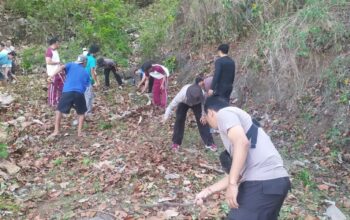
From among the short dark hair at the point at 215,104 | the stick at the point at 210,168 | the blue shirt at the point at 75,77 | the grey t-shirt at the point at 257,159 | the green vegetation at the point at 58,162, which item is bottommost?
the green vegetation at the point at 58,162

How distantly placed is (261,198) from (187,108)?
4083mm

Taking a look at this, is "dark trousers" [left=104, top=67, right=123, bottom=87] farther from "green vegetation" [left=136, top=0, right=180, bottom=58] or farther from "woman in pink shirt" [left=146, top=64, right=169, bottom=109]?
"woman in pink shirt" [left=146, top=64, right=169, bottom=109]

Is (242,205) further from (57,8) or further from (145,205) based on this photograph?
(57,8)

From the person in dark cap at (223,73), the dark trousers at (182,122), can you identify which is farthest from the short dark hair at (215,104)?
the person in dark cap at (223,73)

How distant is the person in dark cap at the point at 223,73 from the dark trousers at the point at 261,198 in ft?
14.2

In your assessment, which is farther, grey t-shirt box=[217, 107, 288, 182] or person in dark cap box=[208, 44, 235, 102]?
person in dark cap box=[208, 44, 235, 102]

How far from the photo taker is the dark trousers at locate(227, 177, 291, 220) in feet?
10.9

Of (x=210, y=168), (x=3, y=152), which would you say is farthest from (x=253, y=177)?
(x=3, y=152)

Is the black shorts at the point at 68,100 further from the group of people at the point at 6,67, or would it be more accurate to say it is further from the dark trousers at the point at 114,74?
the group of people at the point at 6,67

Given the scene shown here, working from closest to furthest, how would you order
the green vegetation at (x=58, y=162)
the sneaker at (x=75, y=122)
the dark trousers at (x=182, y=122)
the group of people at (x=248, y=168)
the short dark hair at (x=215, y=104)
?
the group of people at (x=248, y=168) < the short dark hair at (x=215, y=104) < the green vegetation at (x=58, y=162) < the dark trousers at (x=182, y=122) < the sneaker at (x=75, y=122)

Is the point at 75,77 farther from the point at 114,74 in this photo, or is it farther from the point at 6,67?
the point at 6,67

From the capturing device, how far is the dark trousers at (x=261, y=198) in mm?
3326

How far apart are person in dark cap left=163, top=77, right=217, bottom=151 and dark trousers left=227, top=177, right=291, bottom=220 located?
354 cm

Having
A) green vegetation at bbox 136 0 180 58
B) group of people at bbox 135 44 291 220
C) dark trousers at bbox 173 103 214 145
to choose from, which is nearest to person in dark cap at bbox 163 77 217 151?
dark trousers at bbox 173 103 214 145
